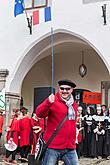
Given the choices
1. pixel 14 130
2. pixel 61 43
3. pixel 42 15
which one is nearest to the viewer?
pixel 14 130

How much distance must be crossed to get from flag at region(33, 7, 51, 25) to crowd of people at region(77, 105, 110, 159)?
2971 mm

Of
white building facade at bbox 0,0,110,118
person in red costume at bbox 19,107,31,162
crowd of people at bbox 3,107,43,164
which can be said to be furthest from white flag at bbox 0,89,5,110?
person in red costume at bbox 19,107,31,162

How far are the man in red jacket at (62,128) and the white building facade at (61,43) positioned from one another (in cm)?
627

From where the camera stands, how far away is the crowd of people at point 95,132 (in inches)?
406

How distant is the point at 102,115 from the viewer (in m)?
10.4

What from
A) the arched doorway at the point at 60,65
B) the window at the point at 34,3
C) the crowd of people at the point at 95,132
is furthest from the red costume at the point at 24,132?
the window at the point at 34,3

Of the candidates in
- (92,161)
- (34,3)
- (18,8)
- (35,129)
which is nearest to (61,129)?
(35,129)

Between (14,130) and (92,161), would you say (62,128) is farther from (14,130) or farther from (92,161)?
(92,161)

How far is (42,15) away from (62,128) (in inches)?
299

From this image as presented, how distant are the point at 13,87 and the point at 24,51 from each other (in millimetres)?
1228

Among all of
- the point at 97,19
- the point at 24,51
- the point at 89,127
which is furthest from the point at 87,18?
the point at 89,127

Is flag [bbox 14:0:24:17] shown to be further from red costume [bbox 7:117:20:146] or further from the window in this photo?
red costume [bbox 7:117:20:146]

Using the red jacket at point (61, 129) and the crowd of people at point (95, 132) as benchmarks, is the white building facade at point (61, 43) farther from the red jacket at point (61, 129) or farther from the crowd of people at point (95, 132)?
the red jacket at point (61, 129)

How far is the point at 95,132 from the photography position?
10375 mm
